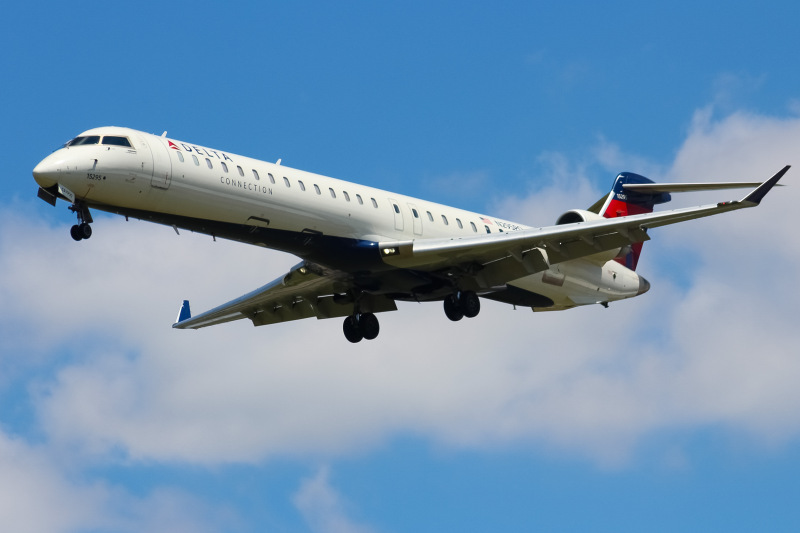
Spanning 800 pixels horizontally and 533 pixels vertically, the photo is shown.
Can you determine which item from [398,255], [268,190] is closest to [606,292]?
[398,255]

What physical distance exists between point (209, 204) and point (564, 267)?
9933 mm

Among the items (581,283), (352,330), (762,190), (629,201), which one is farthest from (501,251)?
(629,201)

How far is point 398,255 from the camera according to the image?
30734mm

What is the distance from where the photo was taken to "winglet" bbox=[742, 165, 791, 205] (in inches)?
1099

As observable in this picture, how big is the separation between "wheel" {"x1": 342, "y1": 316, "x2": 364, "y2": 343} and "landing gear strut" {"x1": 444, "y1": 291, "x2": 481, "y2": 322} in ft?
9.47

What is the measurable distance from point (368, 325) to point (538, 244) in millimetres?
5127

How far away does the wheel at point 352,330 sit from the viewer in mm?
34344

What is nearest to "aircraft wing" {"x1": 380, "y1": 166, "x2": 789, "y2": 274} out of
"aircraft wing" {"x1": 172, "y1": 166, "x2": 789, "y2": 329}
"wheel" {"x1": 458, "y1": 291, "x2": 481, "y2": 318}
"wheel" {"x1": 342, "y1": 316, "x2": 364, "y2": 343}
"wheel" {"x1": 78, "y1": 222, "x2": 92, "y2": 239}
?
"aircraft wing" {"x1": 172, "y1": 166, "x2": 789, "y2": 329}

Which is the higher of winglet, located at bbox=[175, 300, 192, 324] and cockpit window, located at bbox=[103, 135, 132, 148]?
winglet, located at bbox=[175, 300, 192, 324]

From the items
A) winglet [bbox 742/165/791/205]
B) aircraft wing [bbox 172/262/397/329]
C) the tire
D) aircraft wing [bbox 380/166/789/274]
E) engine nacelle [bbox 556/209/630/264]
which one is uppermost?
engine nacelle [bbox 556/209/630/264]

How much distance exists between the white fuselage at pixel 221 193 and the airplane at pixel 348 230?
0.02 m

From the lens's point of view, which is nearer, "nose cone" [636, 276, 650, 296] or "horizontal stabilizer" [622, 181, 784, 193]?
"horizontal stabilizer" [622, 181, 784, 193]

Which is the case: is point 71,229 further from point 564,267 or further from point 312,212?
point 564,267

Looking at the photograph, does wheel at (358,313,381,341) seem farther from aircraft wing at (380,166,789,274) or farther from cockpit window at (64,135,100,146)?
cockpit window at (64,135,100,146)
